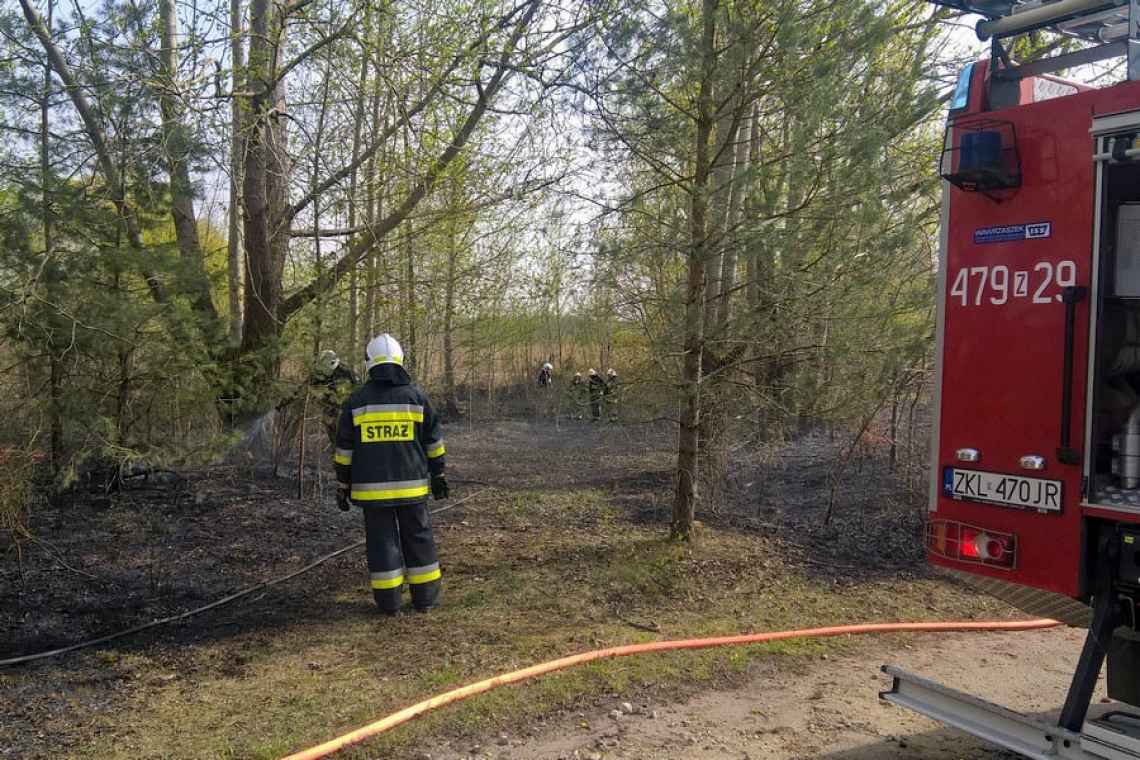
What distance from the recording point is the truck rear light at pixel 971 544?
3275mm

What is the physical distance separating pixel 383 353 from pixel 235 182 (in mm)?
3323

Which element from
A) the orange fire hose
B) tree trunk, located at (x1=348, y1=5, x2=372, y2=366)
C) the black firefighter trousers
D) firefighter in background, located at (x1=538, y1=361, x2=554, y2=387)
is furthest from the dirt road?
firefighter in background, located at (x1=538, y1=361, x2=554, y2=387)

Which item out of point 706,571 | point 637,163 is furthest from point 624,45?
point 706,571

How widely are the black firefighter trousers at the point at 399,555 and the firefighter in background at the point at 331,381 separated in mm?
2892

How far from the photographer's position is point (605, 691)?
439cm

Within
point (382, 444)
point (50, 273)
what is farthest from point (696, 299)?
point (50, 273)

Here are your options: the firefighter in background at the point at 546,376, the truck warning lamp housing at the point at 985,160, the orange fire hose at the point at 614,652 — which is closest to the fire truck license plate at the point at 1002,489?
the truck warning lamp housing at the point at 985,160

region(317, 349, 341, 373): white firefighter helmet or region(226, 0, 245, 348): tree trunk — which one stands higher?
region(226, 0, 245, 348): tree trunk

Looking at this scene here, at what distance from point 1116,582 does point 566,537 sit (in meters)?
5.09

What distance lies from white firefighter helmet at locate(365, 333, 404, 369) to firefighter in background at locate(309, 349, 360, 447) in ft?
8.42

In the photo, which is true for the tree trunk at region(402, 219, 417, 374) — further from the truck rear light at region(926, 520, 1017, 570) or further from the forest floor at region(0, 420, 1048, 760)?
the truck rear light at region(926, 520, 1017, 570)

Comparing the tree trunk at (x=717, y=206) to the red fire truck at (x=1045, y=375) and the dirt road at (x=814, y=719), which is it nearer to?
the red fire truck at (x=1045, y=375)

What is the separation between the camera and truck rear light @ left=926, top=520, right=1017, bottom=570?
10.7 ft

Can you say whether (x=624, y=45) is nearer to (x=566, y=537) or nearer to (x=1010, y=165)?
(x=1010, y=165)
